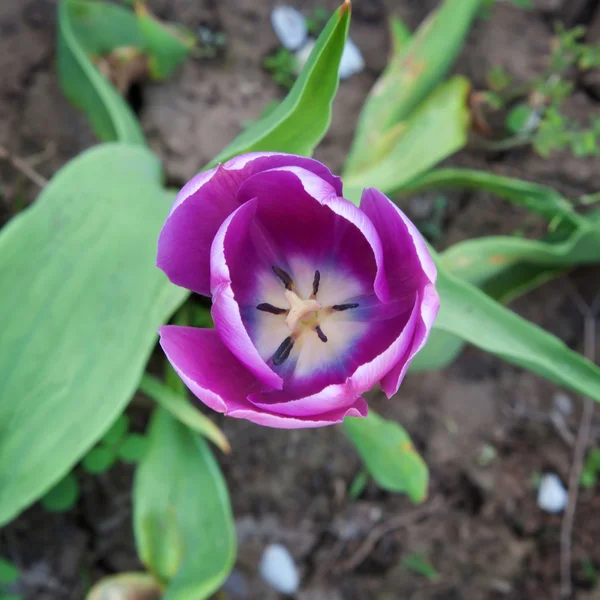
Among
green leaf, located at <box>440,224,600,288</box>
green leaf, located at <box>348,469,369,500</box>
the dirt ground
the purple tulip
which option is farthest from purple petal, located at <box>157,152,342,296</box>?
green leaf, located at <box>348,469,369,500</box>

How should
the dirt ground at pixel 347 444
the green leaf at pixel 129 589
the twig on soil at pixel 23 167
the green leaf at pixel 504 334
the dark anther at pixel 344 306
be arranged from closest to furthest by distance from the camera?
the green leaf at pixel 504 334, the dark anther at pixel 344 306, the green leaf at pixel 129 589, the twig on soil at pixel 23 167, the dirt ground at pixel 347 444

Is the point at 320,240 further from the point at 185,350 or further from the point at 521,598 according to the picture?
the point at 521,598

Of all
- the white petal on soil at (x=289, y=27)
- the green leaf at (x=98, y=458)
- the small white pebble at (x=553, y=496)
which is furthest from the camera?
the white petal on soil at (x=289, y=27)

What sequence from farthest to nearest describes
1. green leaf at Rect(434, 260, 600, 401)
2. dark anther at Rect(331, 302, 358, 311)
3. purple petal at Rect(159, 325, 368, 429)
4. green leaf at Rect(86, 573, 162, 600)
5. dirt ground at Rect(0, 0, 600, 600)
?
1. dirt ground at Rect(0, 0, 600, 600)
2. green leaf at Rect(86, 573, 162, 600)
3. dark anther at Rect(331, 302, 358, 311)
4. green leaf at Rect(434, 260, 600, 401)
5. purple petal at Rect(159, 325, 368, 429)

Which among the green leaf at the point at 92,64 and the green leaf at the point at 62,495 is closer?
the green leaf at the point at 92,64

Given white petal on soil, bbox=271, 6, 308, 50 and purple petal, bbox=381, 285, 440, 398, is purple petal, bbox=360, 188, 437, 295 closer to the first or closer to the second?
purple petal, bbox=381, 285, 440, 398

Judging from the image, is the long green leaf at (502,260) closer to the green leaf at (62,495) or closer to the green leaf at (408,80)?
the green leaf at (408,80)

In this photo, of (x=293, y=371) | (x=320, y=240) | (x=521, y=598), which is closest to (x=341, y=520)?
(x=521, y=598)

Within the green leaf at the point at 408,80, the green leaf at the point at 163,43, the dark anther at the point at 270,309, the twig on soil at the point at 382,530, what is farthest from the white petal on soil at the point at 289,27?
the twig on soil at the point at 382,530
